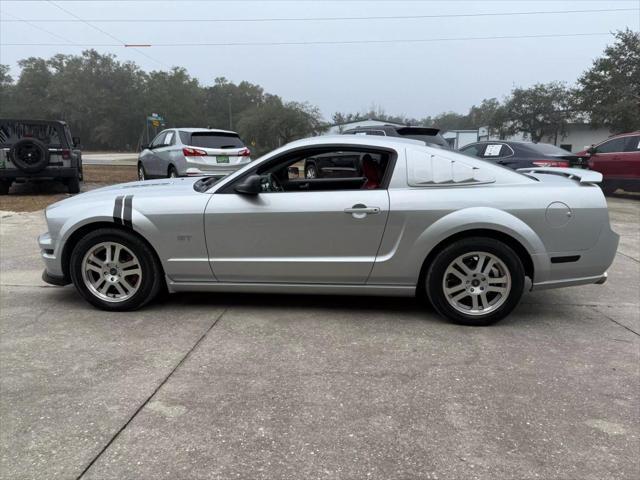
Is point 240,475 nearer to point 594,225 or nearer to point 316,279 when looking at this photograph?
point 316,279

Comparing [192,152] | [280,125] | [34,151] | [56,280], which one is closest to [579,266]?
[56,280]

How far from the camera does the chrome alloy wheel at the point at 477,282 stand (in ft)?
12.5

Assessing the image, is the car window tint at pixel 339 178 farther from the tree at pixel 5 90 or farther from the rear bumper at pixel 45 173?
the tree at pixel 5 90

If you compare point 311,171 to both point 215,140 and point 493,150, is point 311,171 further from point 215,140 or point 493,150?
point 493,150

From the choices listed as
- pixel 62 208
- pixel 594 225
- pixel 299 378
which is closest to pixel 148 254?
pixel 62 208

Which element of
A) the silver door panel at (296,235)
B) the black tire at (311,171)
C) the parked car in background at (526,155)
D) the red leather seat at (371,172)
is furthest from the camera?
the parked car in background at (526,155)

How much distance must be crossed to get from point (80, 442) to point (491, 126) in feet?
207

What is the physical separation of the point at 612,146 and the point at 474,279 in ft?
38.1

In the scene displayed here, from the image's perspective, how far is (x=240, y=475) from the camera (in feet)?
7.18

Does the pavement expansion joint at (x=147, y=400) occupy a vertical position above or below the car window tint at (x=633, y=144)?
below

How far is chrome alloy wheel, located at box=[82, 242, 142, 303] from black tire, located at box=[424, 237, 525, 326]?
7.85ft

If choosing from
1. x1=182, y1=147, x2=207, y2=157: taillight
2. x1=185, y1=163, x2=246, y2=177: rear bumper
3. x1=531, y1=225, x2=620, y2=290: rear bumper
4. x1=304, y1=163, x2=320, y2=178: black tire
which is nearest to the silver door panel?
x1=531, y1=225, x2=620, y2=290: rear bumper

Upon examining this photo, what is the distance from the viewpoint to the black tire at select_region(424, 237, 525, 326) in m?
3.78

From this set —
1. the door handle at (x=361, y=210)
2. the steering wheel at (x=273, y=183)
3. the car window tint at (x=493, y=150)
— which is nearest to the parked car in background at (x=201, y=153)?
the car window tint at (x=493, y=150)
